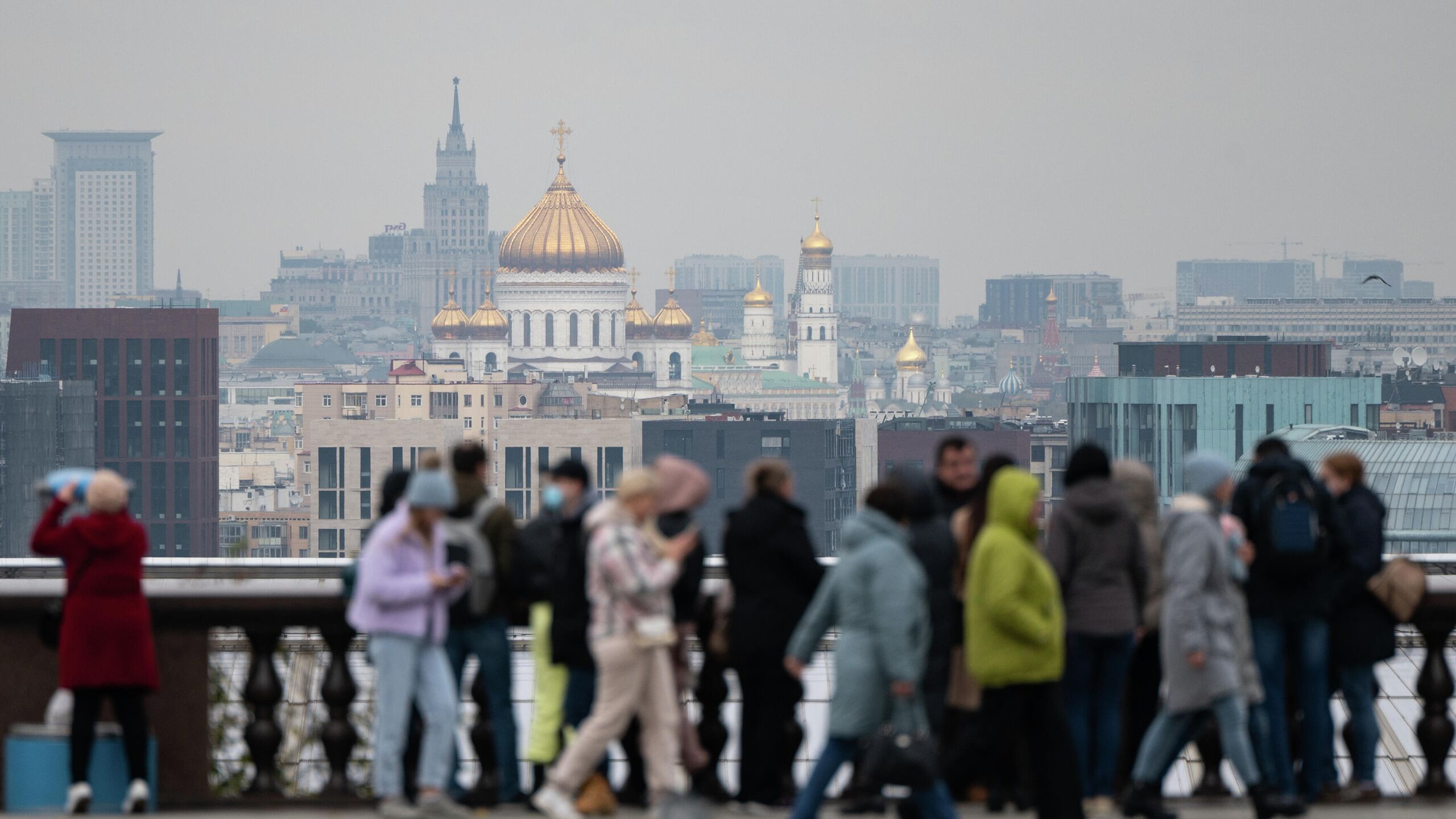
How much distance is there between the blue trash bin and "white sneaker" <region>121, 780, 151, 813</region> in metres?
0.06

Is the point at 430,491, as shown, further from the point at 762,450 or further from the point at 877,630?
the point at 762,450

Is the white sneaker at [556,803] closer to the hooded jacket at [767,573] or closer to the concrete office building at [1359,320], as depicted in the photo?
the hooded jacket at [767,573]

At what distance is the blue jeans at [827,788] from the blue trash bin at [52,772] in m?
1.72

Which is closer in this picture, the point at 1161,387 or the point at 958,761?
the point at 958,761

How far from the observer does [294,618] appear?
21.3 feet

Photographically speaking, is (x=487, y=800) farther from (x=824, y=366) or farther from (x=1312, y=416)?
(x=824, y=366)

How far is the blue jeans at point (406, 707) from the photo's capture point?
20.2 feet

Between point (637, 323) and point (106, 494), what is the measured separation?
487 ft

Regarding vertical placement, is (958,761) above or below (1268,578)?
below

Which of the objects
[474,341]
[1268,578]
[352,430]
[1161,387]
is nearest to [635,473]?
[1268,578]

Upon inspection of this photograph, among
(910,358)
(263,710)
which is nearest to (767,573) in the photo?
(263,710)

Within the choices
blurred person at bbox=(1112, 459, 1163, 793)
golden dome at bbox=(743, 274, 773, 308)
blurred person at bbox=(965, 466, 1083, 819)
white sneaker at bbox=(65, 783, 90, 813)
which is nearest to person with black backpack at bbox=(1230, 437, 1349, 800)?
blurred person at bbox=(1112, 459, 1163, 793)

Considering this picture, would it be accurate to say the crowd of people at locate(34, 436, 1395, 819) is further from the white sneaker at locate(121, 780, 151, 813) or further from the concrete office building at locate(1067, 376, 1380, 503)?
the concrete office building at locate(1067, 376, 1380, 503)

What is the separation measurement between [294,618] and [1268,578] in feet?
8.58
